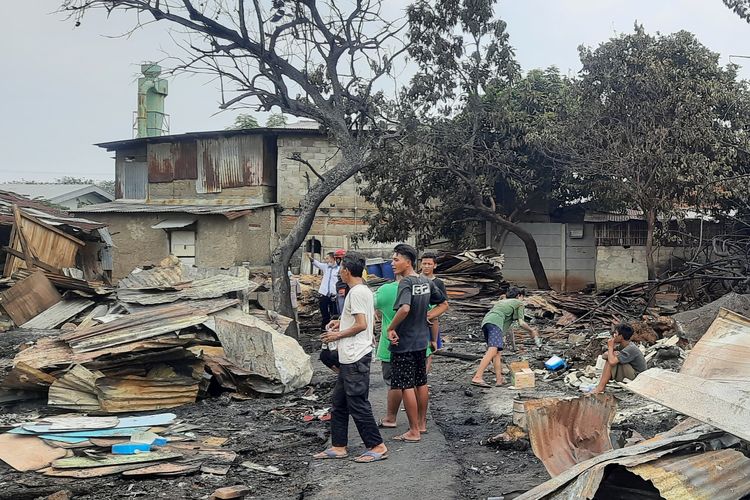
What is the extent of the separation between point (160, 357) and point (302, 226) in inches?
283

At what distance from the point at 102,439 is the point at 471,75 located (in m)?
17.5

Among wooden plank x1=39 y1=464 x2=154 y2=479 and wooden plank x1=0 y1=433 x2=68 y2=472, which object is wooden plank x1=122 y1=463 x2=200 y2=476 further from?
wooden plank x1=0 y1=433 x2=68 y2=472

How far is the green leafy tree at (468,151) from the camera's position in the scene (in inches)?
835

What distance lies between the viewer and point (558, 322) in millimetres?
15625

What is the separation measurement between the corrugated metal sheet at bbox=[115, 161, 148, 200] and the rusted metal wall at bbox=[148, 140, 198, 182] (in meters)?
0.67

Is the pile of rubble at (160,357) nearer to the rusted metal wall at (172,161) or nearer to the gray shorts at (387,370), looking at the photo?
the gray shorts at (387,370)

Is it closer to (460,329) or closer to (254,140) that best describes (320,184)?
(460,329)

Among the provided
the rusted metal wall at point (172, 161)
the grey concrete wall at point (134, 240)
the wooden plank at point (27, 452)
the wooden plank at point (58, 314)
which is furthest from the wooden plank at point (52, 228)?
the wooden plank at point (27, 452)

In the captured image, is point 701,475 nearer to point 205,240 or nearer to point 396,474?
point 396,474

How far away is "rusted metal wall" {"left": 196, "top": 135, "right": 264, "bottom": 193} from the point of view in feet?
83.7

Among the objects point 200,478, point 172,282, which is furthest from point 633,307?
point 200,478

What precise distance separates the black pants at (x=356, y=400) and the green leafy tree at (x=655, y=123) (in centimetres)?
1307

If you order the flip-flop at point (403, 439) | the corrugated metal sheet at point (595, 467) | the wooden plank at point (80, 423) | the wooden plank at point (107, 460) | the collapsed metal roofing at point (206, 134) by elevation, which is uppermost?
the collapsed metal roofing at point (206, 134)

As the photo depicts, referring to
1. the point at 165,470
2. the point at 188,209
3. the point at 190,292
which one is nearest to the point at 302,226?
the point at 190,292
